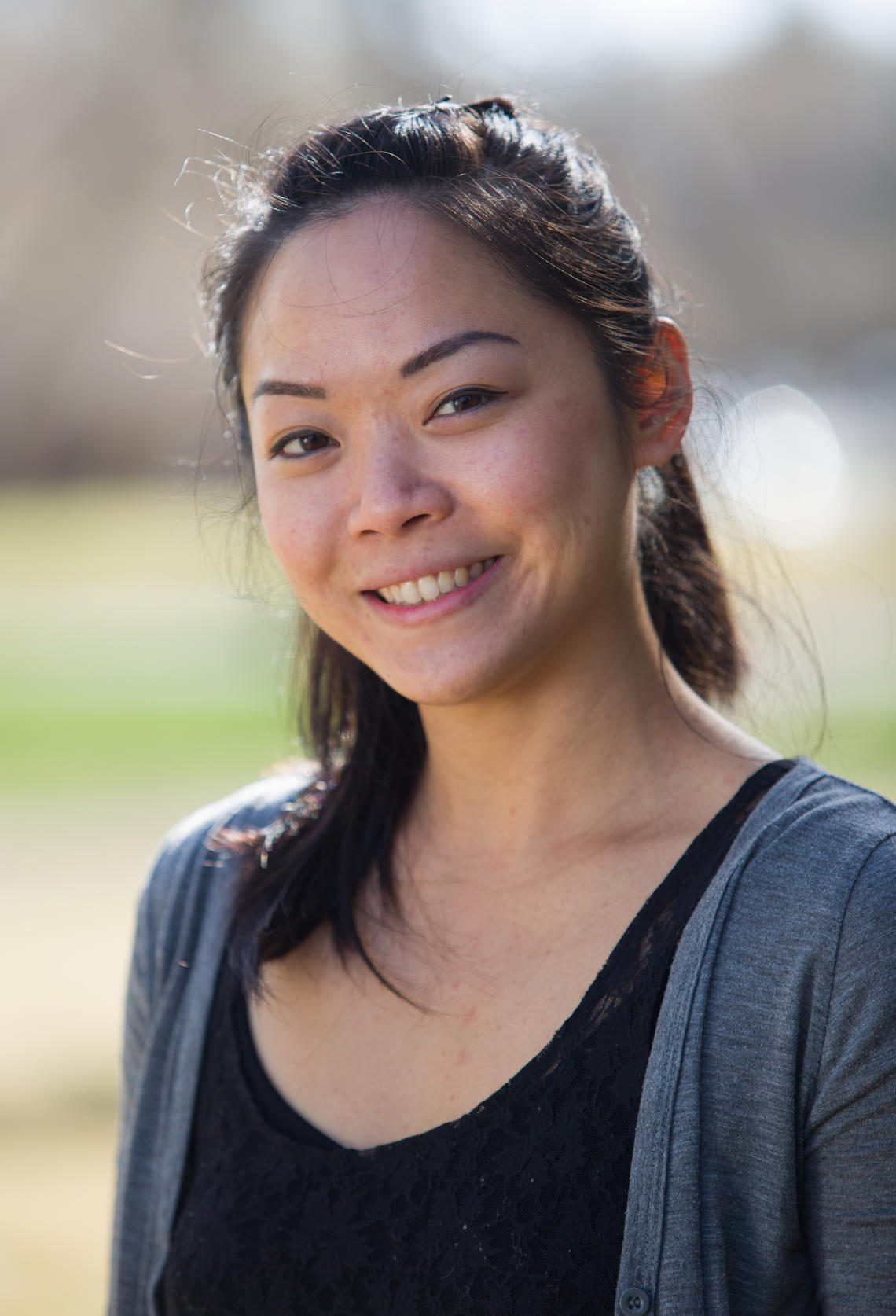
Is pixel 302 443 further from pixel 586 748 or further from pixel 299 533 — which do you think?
pixel 586 748

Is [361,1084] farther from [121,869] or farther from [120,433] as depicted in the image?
[120,433]

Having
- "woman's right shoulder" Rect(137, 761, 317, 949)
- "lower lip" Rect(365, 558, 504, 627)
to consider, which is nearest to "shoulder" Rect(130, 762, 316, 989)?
"woman's right shoulder" Rect(137, 761, 317, 949)

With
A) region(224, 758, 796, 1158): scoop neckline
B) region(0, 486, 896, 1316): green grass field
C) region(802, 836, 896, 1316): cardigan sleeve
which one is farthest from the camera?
region(0, 486, 896, 1316): green grass field

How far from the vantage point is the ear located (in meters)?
1.30

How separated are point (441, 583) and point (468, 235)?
0.36 m

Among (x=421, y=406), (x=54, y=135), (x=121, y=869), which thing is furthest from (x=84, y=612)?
(x=54, y=135)

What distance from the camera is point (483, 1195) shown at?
3.46 feet

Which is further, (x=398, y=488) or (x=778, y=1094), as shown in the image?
(x=398, y=488)

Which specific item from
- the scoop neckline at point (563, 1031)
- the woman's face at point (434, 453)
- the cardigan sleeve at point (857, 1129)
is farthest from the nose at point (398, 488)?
the cardigan sleeve at point (857, 1129)

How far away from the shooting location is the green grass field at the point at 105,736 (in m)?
2.07

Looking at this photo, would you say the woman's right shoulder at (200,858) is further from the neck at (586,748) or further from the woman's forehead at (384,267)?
the woman's forehead at (384,267)

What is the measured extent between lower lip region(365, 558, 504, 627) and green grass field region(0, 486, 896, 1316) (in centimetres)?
42

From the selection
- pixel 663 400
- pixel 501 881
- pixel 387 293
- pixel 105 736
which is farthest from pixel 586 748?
pixel 105 736

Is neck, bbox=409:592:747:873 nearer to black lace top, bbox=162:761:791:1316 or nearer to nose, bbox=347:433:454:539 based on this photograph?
black lace top, bbox=162:761:791:1316
